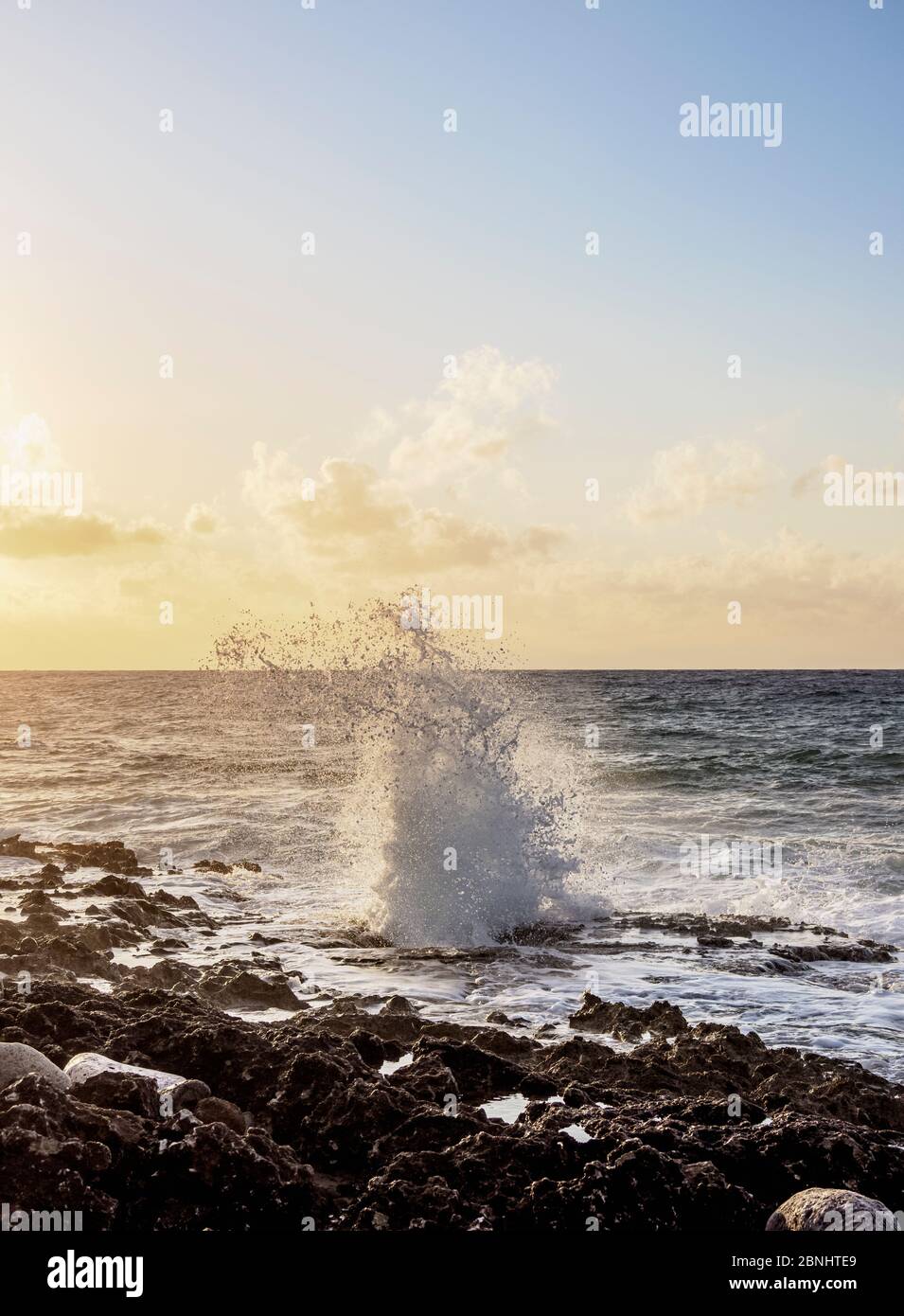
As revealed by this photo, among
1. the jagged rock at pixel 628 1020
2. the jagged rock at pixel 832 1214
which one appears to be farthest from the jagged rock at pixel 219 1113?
Answer: the jagged rock at pixel 628 1020

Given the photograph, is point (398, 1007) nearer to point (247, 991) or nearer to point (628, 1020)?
point (247, 991)

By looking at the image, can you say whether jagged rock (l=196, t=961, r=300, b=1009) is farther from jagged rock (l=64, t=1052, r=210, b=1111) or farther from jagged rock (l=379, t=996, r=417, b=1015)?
jagged rock (l=64, t=1052, r=210, b=1111)

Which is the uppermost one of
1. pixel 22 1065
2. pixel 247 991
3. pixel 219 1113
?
pixel 22 1065

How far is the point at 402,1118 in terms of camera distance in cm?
558

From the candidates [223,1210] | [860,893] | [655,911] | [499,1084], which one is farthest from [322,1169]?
[860,893]

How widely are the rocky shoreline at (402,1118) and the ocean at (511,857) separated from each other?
97cm

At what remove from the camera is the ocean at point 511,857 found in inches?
379

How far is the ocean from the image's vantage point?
962 centimetres

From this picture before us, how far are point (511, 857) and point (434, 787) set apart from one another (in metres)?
1.34

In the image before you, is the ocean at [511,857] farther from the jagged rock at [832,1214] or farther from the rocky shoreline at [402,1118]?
the jagged rock at [832,1214]

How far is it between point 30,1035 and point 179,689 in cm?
8371

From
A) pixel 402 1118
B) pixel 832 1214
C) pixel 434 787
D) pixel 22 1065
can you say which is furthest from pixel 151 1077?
pixel 434 787

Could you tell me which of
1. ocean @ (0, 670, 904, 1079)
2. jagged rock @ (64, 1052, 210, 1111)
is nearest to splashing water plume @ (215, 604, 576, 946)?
ocean @ (0, 670, 904, 1079)

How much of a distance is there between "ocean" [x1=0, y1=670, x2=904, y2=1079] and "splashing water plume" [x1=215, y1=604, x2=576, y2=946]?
0.11 feet
